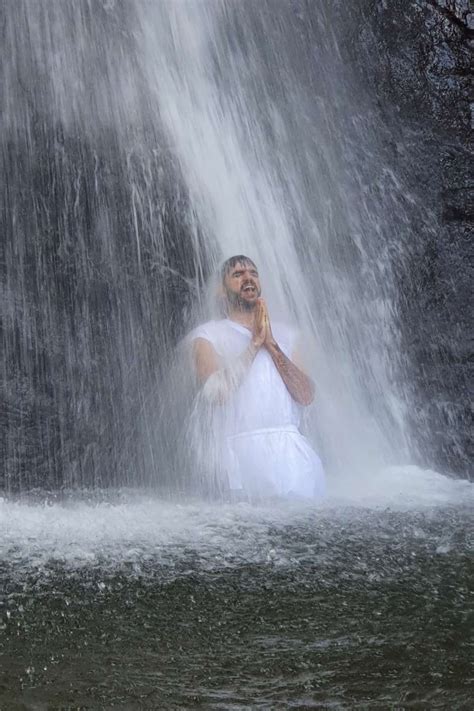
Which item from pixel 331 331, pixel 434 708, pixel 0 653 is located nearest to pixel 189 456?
pixel 331 331

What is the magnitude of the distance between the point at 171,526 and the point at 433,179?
511 cm

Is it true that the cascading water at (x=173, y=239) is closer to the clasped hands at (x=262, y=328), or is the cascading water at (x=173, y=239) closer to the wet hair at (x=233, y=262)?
the wet hair at (x=233, y=262)

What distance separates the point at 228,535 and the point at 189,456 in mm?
2165

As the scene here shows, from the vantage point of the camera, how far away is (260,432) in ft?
17.6

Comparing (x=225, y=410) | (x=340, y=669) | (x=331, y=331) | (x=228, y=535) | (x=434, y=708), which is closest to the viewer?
(x=434, y=708)

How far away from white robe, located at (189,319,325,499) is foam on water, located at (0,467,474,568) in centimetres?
39

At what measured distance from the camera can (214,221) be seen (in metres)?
7.10

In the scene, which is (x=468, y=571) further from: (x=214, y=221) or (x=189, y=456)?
(x=214, y=221)

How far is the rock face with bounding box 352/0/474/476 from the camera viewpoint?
23.2 ft

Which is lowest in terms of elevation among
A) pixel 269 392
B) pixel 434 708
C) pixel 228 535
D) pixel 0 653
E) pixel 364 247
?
pixel 434 708

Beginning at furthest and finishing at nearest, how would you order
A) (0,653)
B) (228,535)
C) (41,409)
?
(41,409)
(228,535)
(0,653)

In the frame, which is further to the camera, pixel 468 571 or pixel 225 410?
pixel 225 410

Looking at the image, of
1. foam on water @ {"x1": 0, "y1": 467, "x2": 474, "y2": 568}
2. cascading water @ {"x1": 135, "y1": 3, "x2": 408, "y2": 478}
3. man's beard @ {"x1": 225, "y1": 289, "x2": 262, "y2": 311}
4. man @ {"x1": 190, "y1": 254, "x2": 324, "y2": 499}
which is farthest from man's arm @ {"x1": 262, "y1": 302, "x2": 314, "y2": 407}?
cascading water @ {"x1": 135, "y1": 3, "x2": 408, "y2": 478}

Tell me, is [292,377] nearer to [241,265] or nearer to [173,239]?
[241,265]
